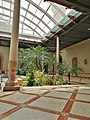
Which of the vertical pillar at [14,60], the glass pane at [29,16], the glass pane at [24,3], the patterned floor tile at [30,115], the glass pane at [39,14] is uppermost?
the glass pane at [24,3]

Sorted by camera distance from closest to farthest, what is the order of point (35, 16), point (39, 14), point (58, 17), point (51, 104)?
1. point (51, 104)
2. point (58, 17)
3. point (39, 14)
4. point (35, 16)

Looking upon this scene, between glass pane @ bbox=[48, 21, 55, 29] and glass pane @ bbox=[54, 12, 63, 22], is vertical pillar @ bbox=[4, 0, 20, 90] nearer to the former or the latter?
glass pane @ bbox=[54, 12, 63, 22]

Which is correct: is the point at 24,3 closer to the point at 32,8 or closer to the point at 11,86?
the point at 32,8

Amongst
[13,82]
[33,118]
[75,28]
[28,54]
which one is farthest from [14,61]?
[75,28]

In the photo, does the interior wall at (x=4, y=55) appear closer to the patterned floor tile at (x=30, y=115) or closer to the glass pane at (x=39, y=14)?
the glass pane at (x=39, y=14)

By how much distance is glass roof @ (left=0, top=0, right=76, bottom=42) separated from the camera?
9.33 metres

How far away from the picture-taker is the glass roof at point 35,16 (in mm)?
9328

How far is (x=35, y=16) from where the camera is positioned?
11367 millimetres

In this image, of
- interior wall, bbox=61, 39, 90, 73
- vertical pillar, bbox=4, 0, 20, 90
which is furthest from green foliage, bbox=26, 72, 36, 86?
interior wall, bbox=61, 39, 90, 73

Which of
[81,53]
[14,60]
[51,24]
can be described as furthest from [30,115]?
[81,53]

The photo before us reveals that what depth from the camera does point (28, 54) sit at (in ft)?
29.5

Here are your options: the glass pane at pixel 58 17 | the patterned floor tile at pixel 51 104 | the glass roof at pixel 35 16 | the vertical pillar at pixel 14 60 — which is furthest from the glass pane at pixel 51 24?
the patterned floor tile at pixel 51 104

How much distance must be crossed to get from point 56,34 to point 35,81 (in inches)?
204

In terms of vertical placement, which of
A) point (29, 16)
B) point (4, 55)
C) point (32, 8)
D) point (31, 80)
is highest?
point (32, 8)
